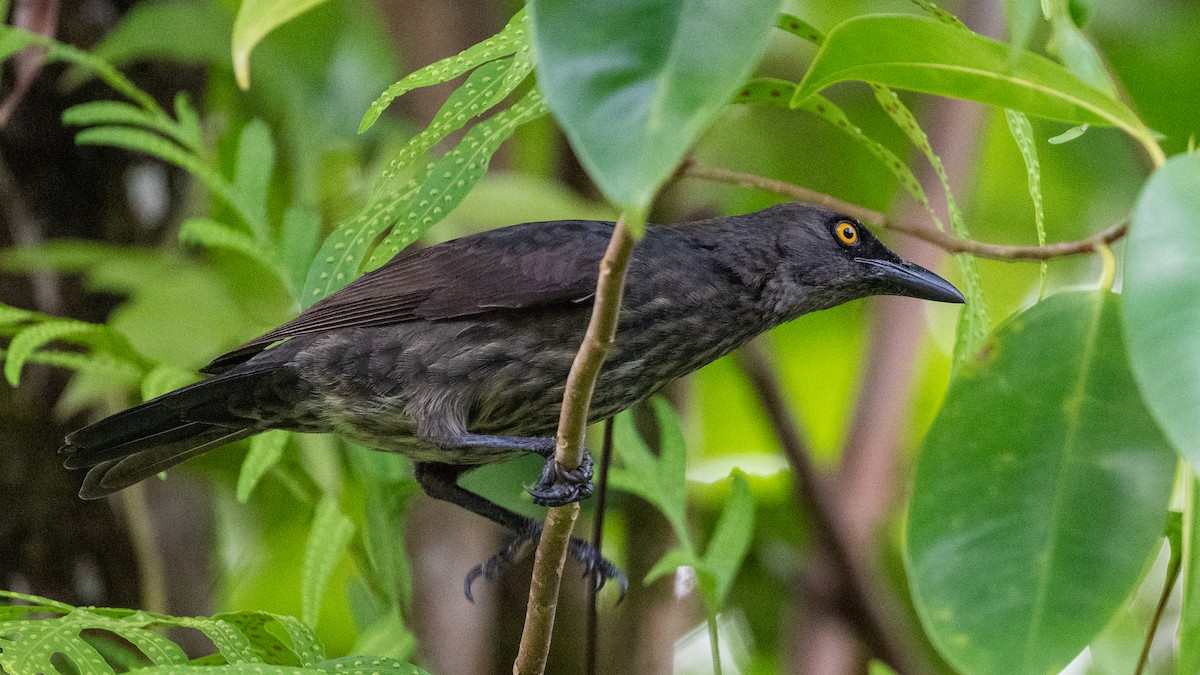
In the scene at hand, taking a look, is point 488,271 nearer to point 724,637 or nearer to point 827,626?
point 827,626

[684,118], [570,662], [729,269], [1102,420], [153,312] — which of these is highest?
[153,312]

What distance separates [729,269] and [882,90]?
0.94 m

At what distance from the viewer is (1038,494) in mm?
1633

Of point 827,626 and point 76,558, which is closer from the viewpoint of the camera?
point 76,558

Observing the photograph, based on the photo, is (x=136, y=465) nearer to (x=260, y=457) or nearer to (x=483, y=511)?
(x=260, y=457)

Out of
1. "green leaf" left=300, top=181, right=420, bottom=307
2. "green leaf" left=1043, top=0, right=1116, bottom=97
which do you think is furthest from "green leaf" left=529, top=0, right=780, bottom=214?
"green leaf" left=300, top=181, right=420, bottom=307

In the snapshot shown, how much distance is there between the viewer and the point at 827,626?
4477mm

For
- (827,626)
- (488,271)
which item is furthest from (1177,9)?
(488,271)

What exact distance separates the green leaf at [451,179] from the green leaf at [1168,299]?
1071 mm

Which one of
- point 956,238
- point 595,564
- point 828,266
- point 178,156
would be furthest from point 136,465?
point 956,238

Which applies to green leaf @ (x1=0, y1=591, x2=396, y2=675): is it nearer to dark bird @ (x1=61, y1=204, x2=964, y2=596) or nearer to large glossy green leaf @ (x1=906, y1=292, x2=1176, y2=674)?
dark bird @ (x1=61, y1=204, x2=964, y2=596)

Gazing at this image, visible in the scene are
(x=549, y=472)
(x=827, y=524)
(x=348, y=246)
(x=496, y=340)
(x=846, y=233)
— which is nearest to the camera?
(x=348, y=246)

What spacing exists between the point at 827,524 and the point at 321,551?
2094 millimetres

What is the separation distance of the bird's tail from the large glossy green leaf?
5.99 ft
